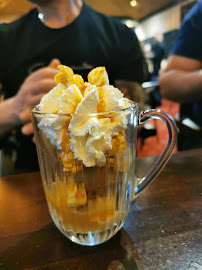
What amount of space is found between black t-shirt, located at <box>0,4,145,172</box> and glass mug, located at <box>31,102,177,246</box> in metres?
0.63

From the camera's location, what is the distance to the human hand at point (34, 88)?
0.96 m

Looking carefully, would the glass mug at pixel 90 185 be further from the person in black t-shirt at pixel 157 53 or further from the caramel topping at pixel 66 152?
the person in black t-shirt at pixel 157 53

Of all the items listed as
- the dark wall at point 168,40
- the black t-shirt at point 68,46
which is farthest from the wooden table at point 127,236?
the dark wall at point 168,40

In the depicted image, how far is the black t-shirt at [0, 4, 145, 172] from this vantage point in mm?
986

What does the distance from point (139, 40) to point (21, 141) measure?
760 mm

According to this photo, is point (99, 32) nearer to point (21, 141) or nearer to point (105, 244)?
point (21, 141)

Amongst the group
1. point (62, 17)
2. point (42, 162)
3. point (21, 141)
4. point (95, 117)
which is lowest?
point (21, 141)

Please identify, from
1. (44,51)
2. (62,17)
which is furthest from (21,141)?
(62,17)

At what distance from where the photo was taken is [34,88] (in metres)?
0.97

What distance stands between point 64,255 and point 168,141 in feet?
0.97

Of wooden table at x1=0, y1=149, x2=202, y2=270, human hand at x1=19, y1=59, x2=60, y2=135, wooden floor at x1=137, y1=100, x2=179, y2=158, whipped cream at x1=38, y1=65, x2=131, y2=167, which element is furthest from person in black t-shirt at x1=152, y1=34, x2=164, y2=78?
whipped cream at x1=38, y1=65, x2=131, y2=167

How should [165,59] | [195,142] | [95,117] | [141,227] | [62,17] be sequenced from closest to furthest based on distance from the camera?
[95,117] < [141,227] < [62,17] < [165,59] < [195,142]

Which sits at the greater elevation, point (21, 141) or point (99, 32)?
point (99, 32)

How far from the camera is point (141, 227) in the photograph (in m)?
0.45
